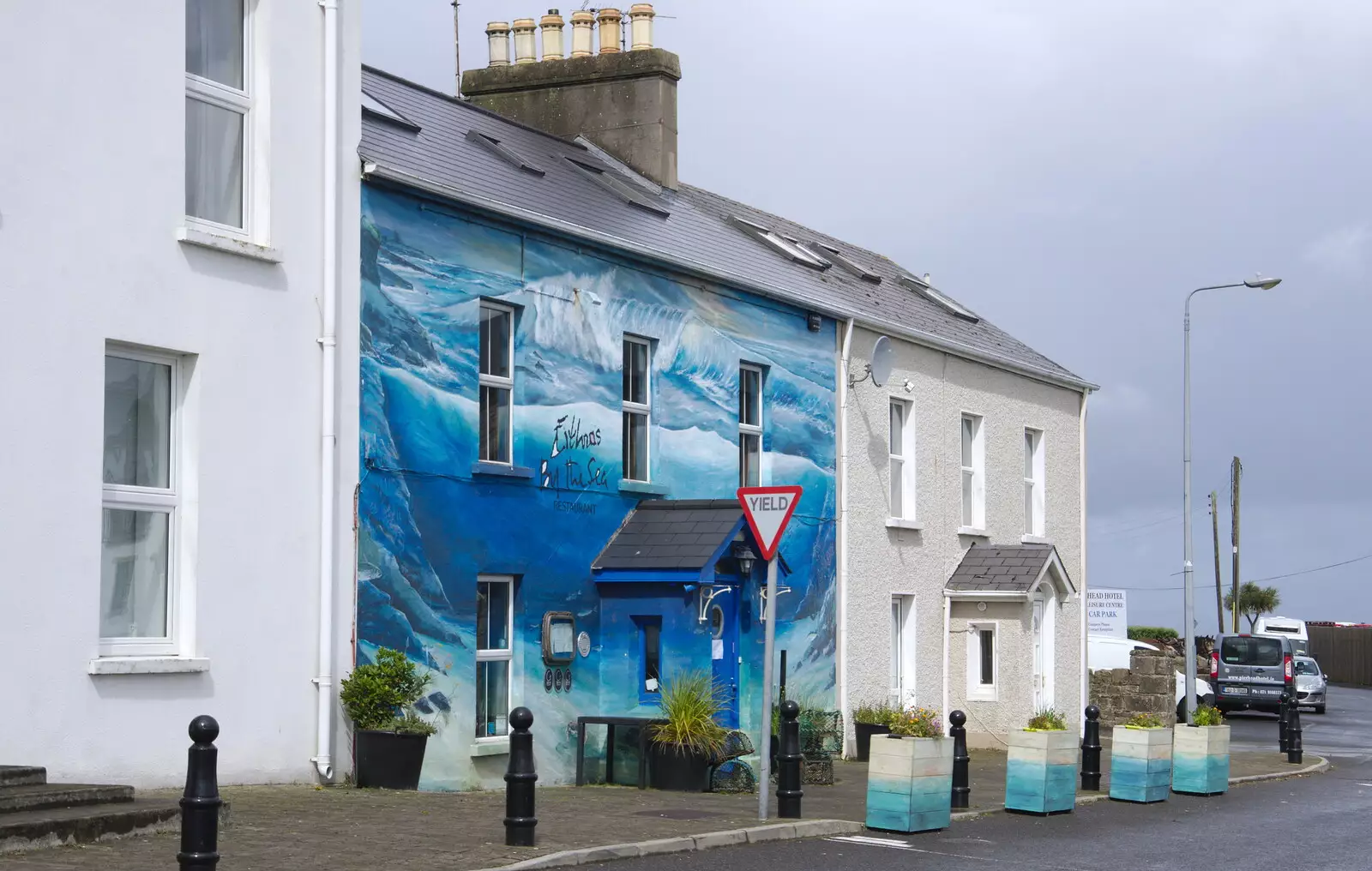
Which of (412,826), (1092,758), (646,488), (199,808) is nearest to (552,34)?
(646,488)

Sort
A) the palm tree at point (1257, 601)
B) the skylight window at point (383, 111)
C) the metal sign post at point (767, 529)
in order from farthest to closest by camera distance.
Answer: the palm tree at point (1257, 601) → the skylight window at point (383, 111) → the metal sign post at point (767, 529)

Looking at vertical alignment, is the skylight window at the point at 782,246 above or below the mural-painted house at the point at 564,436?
above

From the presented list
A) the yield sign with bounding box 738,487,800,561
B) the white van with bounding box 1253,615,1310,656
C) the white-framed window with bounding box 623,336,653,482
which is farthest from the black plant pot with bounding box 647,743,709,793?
the white van with bounding box 1253,615,1310,656

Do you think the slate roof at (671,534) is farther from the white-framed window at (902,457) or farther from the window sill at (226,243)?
the white-framed window at (902,457)

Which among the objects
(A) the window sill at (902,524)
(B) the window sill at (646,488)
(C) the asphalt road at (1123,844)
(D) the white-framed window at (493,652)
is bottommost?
(C) the asphalt road at (1123,844)

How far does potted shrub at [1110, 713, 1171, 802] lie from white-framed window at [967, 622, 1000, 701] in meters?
8.03

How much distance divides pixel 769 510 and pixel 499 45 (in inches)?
567

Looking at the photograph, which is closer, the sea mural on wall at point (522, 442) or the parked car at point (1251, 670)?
the sea mural on wall at point (522, 442)

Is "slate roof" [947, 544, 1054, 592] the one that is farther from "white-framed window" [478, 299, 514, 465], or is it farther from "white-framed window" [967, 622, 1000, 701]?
"white-framed window" [478, 299, 514, 465]

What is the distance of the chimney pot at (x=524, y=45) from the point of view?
82.4 feet

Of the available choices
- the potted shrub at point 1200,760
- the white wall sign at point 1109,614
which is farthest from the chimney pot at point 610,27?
the white wall sign at point 1109,614

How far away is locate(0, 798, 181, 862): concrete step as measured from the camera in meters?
9.52

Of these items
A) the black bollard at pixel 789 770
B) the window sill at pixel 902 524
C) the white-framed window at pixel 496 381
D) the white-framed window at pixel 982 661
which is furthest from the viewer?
the white-framed window at pixel 982 661

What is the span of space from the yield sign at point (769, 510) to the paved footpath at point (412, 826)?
2182 mm
